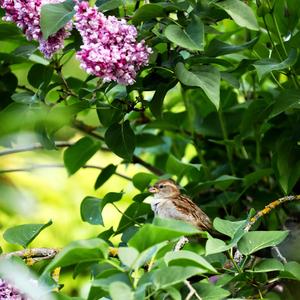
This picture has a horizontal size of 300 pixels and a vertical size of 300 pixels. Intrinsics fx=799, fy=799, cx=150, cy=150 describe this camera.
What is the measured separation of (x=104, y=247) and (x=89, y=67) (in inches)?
21.8

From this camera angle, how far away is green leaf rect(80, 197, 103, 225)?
6.89 ft

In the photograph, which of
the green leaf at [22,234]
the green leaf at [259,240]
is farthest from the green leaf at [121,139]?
the green leaf at [259,240]

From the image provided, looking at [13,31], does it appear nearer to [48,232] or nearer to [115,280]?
[115,280]

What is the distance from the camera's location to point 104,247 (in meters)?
1.26

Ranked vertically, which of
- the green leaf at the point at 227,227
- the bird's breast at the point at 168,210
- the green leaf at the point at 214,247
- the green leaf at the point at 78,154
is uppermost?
the green leaf at the point at 214,247

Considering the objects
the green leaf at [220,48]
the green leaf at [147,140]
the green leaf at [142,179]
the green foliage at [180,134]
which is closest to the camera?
the green foliage at [180,134]

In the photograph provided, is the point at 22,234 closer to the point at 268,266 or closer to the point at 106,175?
the point at 268,266

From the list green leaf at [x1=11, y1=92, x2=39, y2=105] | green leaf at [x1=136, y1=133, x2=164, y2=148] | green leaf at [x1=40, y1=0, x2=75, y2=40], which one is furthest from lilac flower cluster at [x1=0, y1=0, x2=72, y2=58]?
green leaf at [x1=136, y1=133, x2=164, y2=148]

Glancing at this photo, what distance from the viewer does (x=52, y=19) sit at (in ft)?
5.70

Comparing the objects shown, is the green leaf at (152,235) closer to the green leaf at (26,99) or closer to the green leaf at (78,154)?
the green leaf at (26,99)

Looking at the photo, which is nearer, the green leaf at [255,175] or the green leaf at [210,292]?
the green leaf at [210,292]

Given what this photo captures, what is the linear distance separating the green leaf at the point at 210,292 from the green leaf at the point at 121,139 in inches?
26.9

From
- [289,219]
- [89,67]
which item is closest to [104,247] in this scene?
[89,67]

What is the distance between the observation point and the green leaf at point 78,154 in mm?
2543
